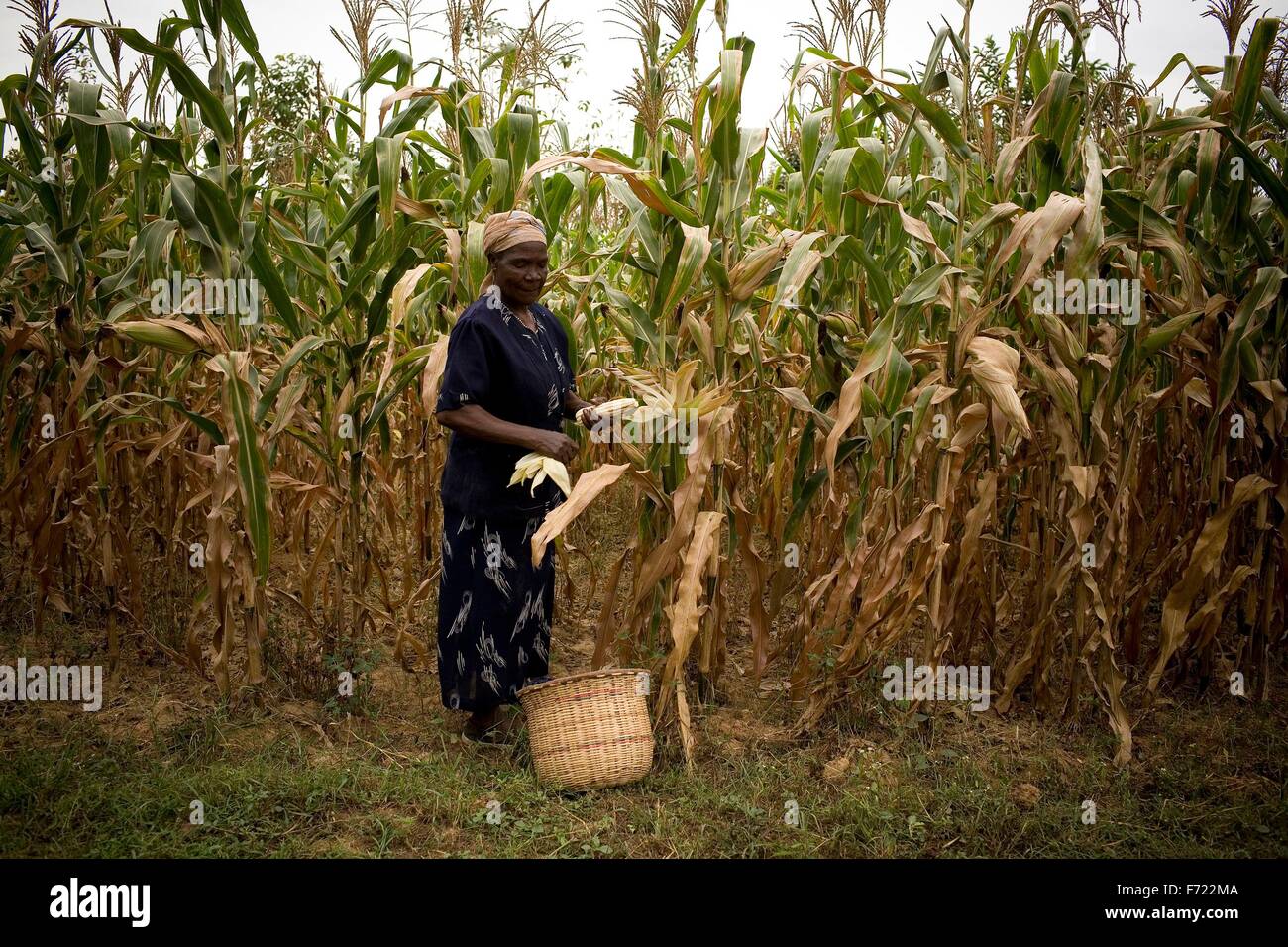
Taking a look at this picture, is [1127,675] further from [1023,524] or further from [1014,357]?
[1014,357]

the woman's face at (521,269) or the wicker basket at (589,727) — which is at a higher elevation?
the woman's face at (521,269)

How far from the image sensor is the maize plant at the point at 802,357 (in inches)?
113

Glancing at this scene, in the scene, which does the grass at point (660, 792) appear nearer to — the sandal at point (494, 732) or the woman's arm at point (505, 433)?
the sandal at point (494, 732)

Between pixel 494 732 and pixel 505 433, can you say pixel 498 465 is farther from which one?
pixel 494 732

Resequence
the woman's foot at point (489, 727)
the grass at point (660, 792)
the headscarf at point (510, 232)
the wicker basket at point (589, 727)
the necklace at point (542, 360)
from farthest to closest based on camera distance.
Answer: the woman's foot at point (489, 727), the necklace at point (542, 360), the headscarf at point (510, 232), the wicker basket at point (589, 727), the grass at point (660, 792)

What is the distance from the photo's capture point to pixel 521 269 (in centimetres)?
298

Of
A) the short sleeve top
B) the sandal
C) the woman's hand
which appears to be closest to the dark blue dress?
the short sleeve top

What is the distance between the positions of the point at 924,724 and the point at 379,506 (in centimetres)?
272

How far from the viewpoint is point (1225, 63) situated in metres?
3.19

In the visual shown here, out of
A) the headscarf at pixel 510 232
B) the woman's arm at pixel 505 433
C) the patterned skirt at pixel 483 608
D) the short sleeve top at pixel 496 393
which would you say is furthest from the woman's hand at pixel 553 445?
the headscarf at pixel 510 232

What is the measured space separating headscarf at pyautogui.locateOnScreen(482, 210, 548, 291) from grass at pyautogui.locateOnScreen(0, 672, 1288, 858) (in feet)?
5.77

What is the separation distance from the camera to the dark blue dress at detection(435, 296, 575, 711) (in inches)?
118

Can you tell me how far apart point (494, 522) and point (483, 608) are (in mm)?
309

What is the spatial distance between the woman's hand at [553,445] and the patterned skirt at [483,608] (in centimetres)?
38
